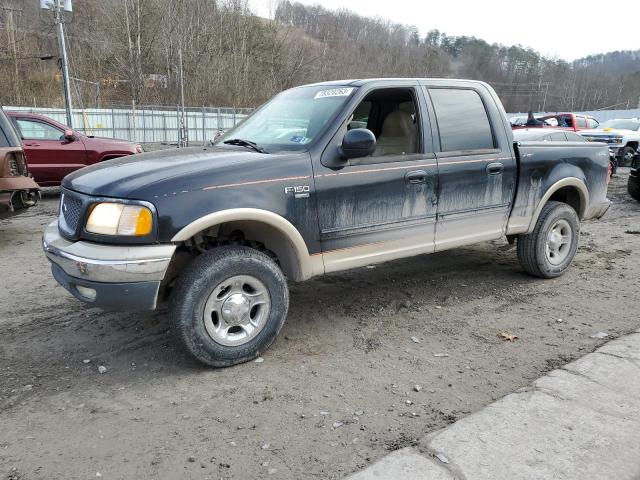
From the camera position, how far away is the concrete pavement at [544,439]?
247 cm

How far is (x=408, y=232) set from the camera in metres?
4.24

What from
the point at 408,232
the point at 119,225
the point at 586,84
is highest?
the point at 586,84

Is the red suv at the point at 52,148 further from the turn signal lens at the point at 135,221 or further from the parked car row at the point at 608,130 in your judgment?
the parked car row at the point at 608,130

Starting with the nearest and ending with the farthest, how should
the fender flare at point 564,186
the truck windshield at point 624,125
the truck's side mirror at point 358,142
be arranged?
the truck's side mirror at point 358,142 → the fender flare at point 564,186 → the truck windshield at point 624,125

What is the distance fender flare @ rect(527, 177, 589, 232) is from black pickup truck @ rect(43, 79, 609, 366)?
2cm

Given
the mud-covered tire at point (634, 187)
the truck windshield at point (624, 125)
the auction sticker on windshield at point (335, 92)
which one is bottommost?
the mud-covered tire at point (634, 187)

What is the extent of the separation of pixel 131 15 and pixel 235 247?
38306 millimetres

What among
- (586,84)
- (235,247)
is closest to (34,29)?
(235,247)

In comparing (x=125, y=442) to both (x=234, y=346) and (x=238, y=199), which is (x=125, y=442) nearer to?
(x=234, y=346)

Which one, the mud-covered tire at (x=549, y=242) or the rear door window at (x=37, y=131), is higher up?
the rear door window at (x=37, y=131)

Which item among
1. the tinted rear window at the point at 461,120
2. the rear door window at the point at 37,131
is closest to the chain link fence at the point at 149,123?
the rear door window at the point at 37,131

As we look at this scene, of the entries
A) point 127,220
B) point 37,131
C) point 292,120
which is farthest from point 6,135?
point 127,220

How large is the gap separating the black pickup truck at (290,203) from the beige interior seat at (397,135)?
13 millimetres

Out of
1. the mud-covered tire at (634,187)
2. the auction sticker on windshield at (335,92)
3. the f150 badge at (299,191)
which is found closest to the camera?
the f150 badge at (299,191)
